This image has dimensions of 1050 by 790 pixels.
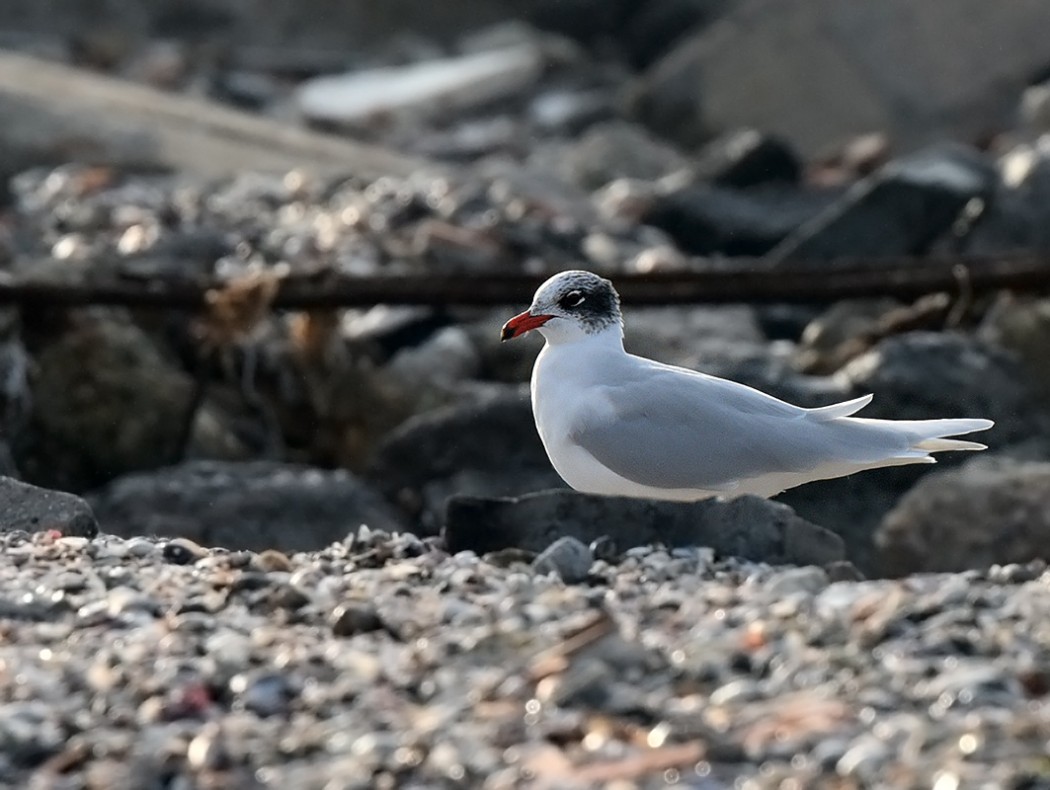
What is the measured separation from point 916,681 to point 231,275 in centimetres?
799

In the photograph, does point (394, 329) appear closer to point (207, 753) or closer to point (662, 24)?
point (207, 753)

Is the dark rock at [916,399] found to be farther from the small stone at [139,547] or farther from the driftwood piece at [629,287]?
the small stone at [139,547]

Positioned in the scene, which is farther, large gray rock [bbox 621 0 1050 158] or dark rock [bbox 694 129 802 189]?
large gray rock [bbox 621 0 1050 158]

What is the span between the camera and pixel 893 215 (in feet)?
42.4

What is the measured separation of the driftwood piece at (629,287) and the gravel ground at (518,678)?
197 inches

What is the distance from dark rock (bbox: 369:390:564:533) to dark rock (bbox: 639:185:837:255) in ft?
18.5

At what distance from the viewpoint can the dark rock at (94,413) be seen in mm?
9812

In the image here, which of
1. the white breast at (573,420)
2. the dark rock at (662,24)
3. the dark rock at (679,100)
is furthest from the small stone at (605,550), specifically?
the dark rock at (662,24)

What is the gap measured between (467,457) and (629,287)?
1840 mm

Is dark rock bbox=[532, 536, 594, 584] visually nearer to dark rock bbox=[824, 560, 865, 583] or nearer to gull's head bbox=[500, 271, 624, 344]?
dark rock bbox=[824, 560, 865, 583]

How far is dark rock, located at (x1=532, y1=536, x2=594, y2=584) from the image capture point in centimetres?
503

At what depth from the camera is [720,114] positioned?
63.9ft

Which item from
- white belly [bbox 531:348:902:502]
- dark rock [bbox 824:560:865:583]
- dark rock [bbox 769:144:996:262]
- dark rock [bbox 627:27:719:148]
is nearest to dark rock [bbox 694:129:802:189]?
dark rock [bbox 769:144:996:262]

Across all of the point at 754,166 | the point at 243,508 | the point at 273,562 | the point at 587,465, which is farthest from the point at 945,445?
the point at 754,166
